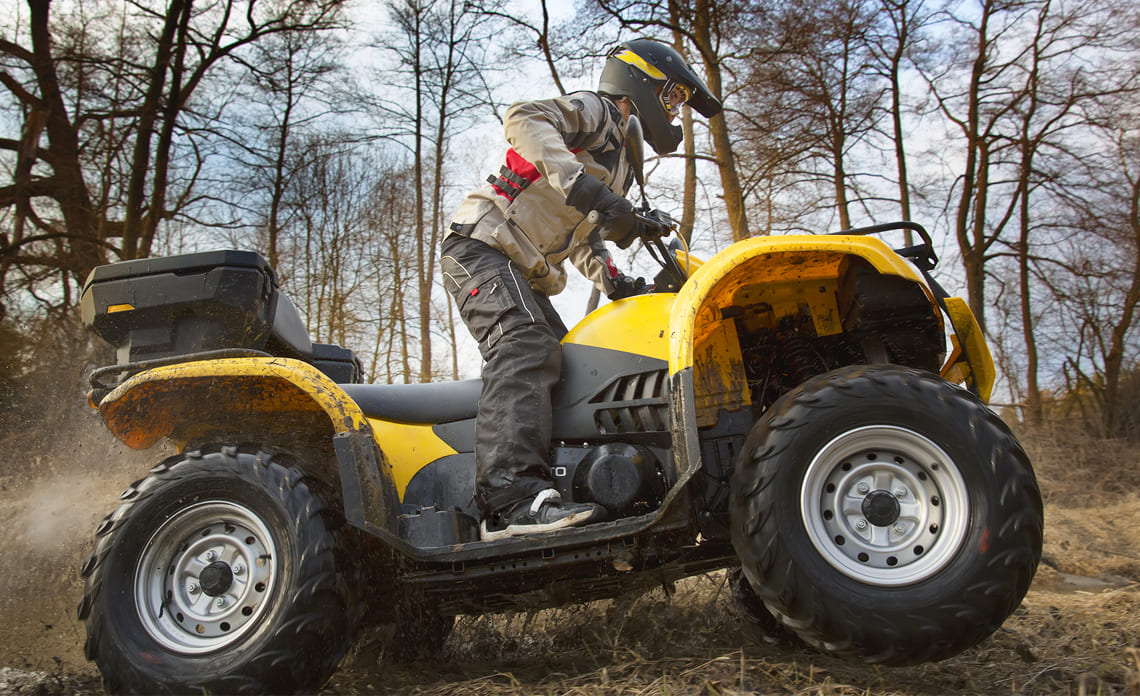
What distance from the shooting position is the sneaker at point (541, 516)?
93.2 inches

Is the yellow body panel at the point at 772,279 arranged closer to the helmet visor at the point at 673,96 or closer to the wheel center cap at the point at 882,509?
the wheel center cap at the point at 882,509

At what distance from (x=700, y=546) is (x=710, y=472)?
10.3 inches

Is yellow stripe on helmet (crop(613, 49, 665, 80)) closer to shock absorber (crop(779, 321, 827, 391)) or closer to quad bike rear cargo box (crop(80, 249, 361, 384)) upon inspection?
shock absorber (crop(779, 321, 827, 391))

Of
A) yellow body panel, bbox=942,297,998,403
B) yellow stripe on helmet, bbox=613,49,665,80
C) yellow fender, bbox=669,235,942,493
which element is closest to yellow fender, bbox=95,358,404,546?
yellow fender, bbox=669,235,942,493

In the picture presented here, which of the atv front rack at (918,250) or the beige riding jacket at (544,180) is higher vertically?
the beige riding jacket at (544,180)

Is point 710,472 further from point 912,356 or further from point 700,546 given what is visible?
point 912,356

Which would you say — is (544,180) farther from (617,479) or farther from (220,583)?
(220,583)

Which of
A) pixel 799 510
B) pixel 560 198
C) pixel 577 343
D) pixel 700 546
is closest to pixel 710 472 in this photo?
pixel 700 546

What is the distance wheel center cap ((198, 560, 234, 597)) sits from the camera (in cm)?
247

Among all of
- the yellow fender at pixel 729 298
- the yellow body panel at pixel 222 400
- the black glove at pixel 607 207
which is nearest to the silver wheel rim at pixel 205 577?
the yellow body panel at pixel 222 400

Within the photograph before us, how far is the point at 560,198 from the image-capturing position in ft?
10.1

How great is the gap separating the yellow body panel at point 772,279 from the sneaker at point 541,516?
22.1 inches

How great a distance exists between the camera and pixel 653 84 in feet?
10.5

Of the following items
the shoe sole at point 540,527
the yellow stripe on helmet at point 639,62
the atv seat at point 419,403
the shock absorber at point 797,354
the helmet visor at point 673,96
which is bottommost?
the shoe sole at point 540,527
